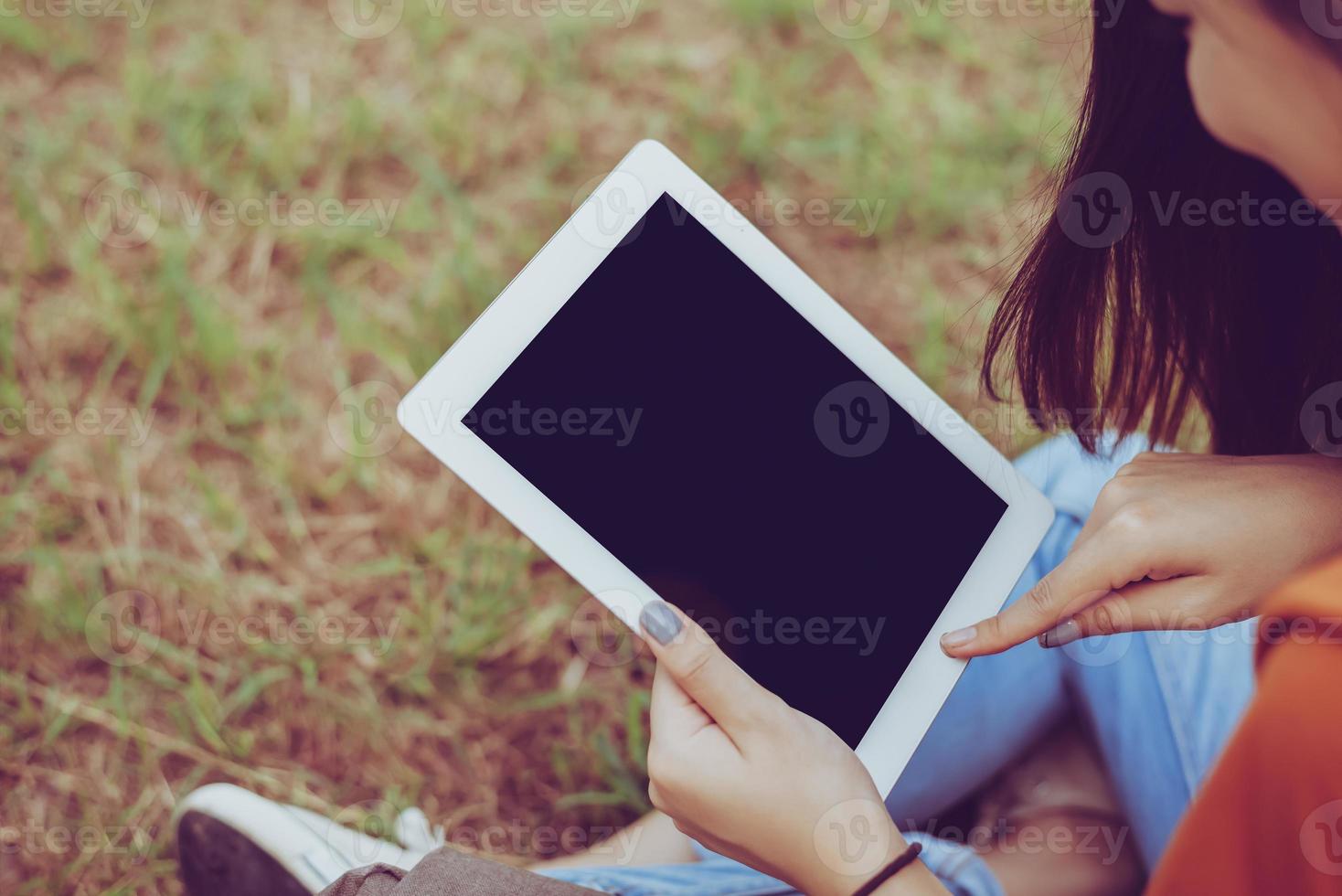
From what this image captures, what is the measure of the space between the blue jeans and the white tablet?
0.47ft

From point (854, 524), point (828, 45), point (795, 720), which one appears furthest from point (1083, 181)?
point (828, 45)

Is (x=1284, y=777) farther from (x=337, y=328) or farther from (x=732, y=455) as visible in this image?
(x=337, y=328)

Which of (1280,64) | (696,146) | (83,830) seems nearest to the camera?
(1280,64)

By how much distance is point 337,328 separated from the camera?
1.53 m

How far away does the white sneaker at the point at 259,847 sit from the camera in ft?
3.59

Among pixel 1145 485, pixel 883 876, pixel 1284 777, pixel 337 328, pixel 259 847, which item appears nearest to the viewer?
pixel 1284 777

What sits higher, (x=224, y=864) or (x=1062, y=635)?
(x=1062, y=635)

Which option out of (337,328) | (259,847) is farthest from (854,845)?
(337,328)

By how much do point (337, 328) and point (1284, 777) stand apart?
1.41 m

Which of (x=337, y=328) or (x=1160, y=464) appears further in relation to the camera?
(x=337, y=328)

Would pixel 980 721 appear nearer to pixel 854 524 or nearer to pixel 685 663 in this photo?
pixel 854 524

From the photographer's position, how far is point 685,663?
0.78 m

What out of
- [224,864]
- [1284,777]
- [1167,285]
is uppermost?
[1167,285]

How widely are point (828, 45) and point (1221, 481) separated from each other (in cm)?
127
